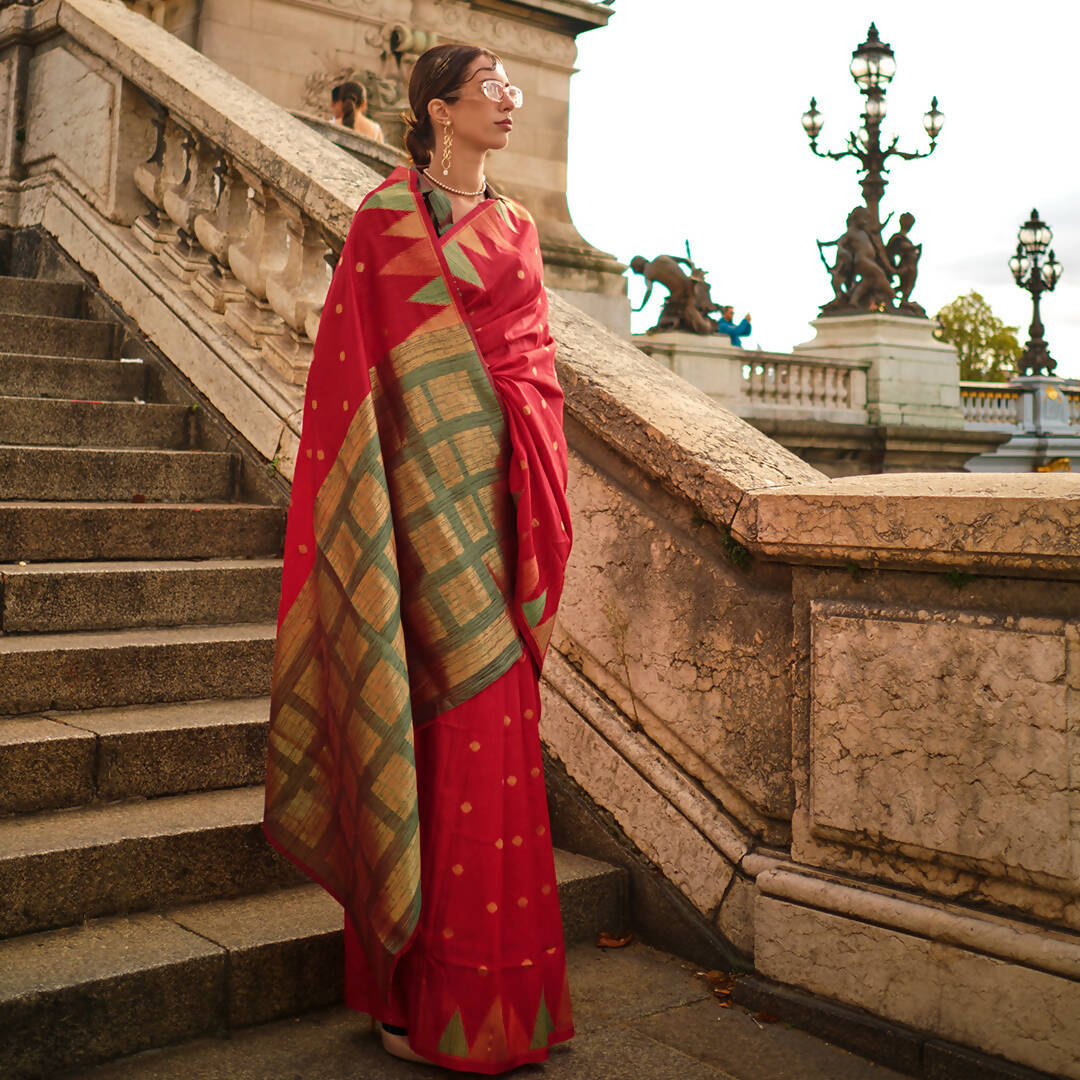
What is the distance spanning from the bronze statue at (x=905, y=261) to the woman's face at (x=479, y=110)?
73.8ft

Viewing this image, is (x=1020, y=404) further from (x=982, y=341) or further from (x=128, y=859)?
(x=128, y=859)

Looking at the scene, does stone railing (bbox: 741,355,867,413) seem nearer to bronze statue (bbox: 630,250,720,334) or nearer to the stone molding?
bronze statue (bbox: 630,250,720,334)

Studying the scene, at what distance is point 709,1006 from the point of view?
9.78ft

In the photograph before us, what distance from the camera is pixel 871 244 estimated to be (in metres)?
23.5

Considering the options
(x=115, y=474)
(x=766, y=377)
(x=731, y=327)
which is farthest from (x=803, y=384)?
(x=115, y=474)

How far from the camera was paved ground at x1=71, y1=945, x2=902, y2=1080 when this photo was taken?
2.55m

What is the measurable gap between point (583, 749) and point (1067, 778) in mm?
1342

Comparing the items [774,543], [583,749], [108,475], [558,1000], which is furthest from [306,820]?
[108,475]

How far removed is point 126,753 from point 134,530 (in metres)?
1.21

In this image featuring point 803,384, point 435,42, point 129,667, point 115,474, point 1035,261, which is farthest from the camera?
point 1035,261

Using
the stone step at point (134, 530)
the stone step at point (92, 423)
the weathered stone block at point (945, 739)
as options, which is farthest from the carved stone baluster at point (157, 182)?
the weathered stone block at point (945, 739)

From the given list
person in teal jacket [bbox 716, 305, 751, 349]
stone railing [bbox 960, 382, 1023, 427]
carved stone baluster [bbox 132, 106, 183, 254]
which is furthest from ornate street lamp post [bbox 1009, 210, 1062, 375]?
carved stone baluster [bbox 132, 106, 183, 254]

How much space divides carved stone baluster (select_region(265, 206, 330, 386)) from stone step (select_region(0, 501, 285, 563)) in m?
0.55

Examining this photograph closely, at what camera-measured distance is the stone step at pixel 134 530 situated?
13.2 ft
